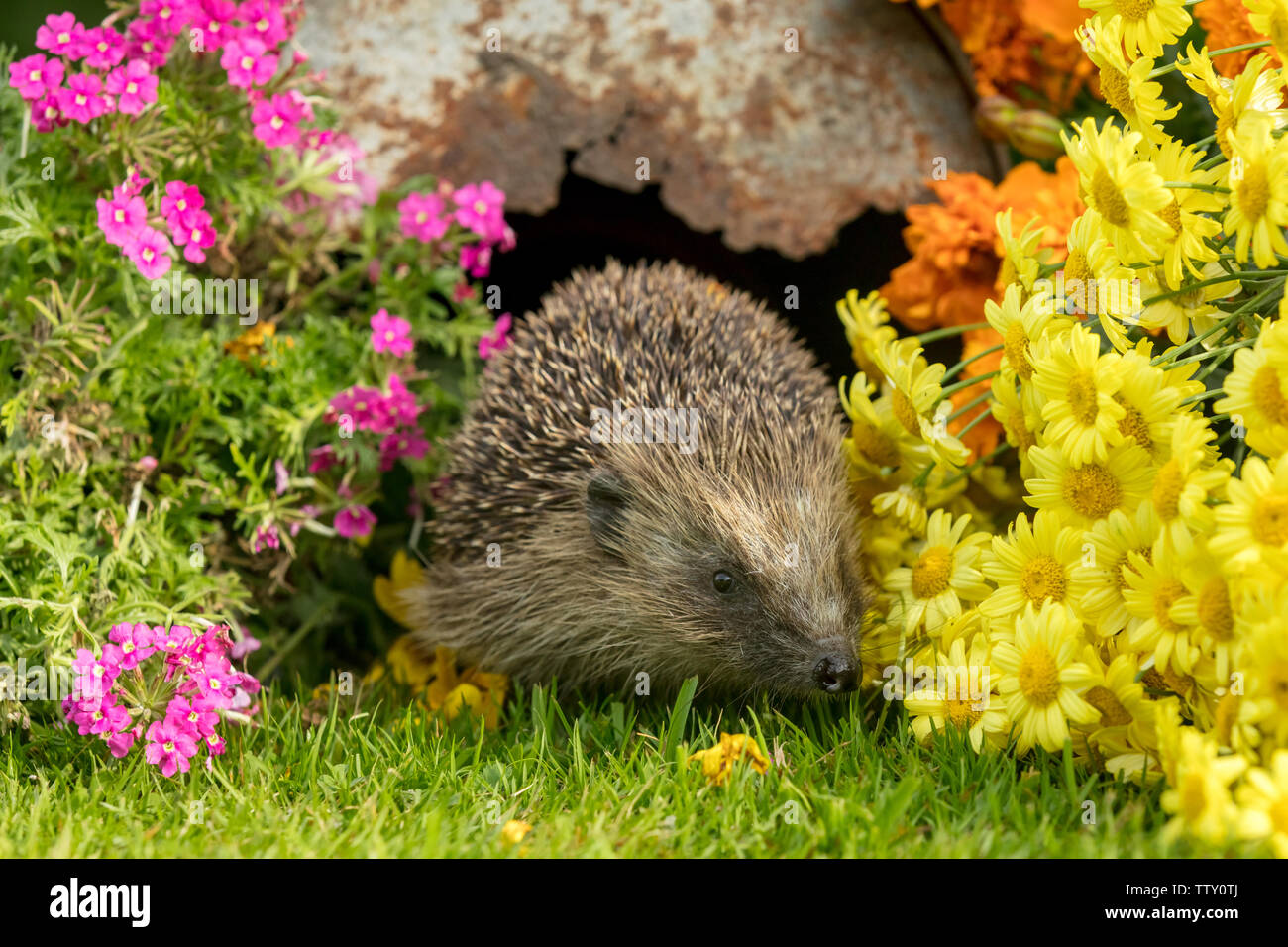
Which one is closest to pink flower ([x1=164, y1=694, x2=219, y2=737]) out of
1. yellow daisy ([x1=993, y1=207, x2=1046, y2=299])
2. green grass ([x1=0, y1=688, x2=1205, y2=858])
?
green grass ([x1=0, y1=688, x2=1205, y2=858])

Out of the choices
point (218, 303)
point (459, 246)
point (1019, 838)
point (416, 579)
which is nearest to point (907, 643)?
point (1019, 838)

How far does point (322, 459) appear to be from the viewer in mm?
4488

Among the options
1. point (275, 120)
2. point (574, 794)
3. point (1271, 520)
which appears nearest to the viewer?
point (1271, 520)

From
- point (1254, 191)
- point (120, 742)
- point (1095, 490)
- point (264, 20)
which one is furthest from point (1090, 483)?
point (264, 20)

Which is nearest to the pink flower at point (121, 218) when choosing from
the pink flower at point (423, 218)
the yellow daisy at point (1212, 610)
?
the pink flower at point (423, 218)

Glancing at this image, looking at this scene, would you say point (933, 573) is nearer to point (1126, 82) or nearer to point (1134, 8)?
point (1126, 82)

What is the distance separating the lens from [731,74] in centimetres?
516

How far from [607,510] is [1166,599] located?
1826 millimetres

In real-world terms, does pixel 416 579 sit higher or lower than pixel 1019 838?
higher

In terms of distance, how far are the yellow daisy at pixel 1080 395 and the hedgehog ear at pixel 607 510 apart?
1452 millimetres

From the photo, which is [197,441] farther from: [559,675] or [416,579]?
[559,675]

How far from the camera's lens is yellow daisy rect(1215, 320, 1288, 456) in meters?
2.55

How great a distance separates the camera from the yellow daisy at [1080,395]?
9.46ft

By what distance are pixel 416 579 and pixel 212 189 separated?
1.63 m
